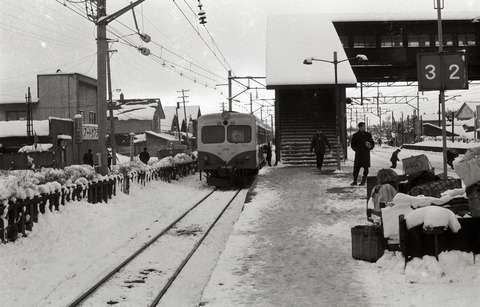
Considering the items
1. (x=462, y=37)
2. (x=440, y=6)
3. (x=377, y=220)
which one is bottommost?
(x=377, y=220)

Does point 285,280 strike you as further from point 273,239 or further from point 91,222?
point 91,222

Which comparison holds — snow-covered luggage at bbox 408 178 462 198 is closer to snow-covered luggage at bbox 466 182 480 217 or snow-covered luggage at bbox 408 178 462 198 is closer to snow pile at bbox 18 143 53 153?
snow-covered luggage at bbox 466 182 480 217

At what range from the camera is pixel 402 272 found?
5.44m

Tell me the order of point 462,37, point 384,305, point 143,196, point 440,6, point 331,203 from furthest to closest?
point 462,37 < point 143,196 < point 331,203 < point 440,6 < point 384,305

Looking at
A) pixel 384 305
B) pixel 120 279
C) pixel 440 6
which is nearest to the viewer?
pixel 384 305

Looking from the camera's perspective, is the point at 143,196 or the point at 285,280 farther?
the point at 143,196

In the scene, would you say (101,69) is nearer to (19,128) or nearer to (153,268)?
(153,268)

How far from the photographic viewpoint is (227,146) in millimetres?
19031

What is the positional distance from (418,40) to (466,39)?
12.0ft

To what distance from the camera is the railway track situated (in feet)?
19.3

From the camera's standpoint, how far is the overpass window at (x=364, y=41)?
113 feet

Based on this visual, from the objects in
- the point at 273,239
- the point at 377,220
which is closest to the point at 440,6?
the point at 377,220

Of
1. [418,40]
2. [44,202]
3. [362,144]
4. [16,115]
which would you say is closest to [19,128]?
[16,115]

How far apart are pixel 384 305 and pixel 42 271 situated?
5046 mm
